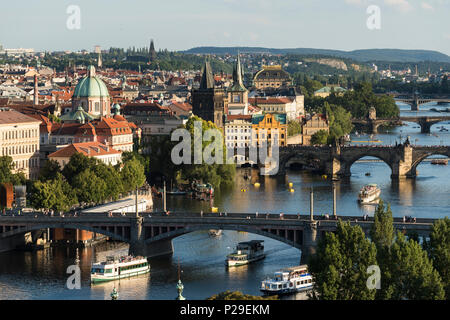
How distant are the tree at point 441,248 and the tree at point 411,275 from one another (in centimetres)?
59

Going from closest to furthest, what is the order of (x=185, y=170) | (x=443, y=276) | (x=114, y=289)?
(x=443, y=276)
(x=114, y=289)
(x=185, y=170)

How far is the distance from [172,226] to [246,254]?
3326 mm

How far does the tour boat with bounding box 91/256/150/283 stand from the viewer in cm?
4988

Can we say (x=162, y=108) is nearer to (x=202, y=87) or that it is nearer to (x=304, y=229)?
(x=202, y=87)

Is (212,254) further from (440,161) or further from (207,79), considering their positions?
(207,79)

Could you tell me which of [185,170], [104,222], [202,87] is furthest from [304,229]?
[202,87]

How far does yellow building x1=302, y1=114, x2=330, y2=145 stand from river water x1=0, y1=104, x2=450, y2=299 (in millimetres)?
24050

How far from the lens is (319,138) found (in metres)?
106

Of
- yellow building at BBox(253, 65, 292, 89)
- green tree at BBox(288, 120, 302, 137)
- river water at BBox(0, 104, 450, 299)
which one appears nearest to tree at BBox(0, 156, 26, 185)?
river water at BBox(0, 104, 450, 299)

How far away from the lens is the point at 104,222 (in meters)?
54.5

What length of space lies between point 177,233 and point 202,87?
4900cm

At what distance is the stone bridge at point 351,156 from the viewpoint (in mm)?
89875

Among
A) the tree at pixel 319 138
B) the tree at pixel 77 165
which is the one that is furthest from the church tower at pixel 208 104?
the tree at pixel 77 165

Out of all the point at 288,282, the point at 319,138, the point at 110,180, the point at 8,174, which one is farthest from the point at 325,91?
the point at 288,282
